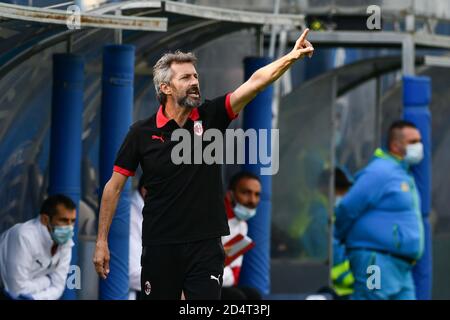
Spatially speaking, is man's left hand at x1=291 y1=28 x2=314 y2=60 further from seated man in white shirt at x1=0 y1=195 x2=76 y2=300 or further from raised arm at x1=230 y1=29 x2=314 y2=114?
seated man in white shirt at x1=0 y1=195 x2=76 y2=300

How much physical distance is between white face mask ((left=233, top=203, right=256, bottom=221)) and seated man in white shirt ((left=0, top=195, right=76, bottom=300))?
59.6 inches

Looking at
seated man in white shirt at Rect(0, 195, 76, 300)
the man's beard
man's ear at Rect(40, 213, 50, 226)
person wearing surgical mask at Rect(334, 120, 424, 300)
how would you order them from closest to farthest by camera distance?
the man's beard < seated man in white shirt at Rect(0, 195, 76, 300) < man's ear at Rect(40, 213, 50, 226) < person wearing surgical mask at Rect(334, 120, 424, 300)

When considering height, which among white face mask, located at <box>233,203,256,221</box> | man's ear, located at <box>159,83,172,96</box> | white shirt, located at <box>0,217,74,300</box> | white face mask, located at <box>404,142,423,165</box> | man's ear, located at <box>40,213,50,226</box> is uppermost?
white face mask, located at <box>404,142,423,165</box>

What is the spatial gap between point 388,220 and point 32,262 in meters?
3.06

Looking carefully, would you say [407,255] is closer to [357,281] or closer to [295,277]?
[357,281]

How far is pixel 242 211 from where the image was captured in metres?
12.4

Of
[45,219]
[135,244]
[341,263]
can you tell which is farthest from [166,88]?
[341,263]

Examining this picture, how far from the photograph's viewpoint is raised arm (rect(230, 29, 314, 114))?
26.5 feet

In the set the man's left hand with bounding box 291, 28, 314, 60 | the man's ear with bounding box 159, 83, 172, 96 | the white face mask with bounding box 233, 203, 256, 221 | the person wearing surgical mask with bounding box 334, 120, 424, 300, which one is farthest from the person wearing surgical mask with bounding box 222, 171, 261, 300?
the man's left hand with bounding box 291, 28, 314, 60

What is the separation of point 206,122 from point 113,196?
59 cm

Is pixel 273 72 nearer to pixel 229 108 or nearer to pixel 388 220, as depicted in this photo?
pixel 229 108

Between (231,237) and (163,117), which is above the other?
(163,117)
